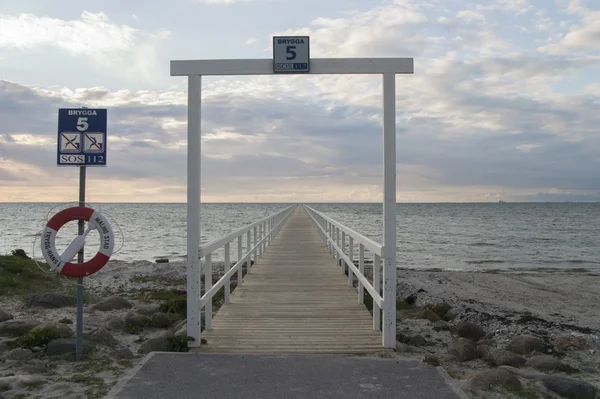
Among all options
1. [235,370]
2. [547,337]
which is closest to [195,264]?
[235,370]

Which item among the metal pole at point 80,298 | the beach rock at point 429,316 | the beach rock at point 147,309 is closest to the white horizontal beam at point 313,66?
the metal pole at point 80,298

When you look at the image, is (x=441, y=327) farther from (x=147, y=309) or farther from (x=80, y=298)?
(x=80, y=298)

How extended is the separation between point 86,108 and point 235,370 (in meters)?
2.70

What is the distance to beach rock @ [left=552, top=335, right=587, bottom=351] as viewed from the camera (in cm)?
645

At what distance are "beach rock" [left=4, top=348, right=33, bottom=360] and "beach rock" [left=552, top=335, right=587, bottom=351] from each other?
5.89m

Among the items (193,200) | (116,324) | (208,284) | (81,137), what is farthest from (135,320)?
(81,137)

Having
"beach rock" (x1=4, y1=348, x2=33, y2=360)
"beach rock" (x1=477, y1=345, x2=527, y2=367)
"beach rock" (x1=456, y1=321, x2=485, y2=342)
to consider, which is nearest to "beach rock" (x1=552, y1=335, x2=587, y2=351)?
"beach rock" (x1=456, y1=321, x2=485, y2=342)

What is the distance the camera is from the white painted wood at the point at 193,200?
16.7 feet

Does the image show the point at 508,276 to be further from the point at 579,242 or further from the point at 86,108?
the point at 579,242

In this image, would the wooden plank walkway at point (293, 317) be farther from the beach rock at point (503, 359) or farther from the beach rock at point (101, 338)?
the beach rock at point (503, 359)

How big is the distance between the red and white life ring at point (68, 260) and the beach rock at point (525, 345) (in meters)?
4.72

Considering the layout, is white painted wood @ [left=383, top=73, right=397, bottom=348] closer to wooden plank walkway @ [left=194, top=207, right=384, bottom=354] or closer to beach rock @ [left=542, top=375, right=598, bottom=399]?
Result: wooden plank walkway @ [left=194, top=207, right=384, bottom=354]

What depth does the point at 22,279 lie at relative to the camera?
10453 millimetres

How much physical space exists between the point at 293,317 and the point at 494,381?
8.90ft
